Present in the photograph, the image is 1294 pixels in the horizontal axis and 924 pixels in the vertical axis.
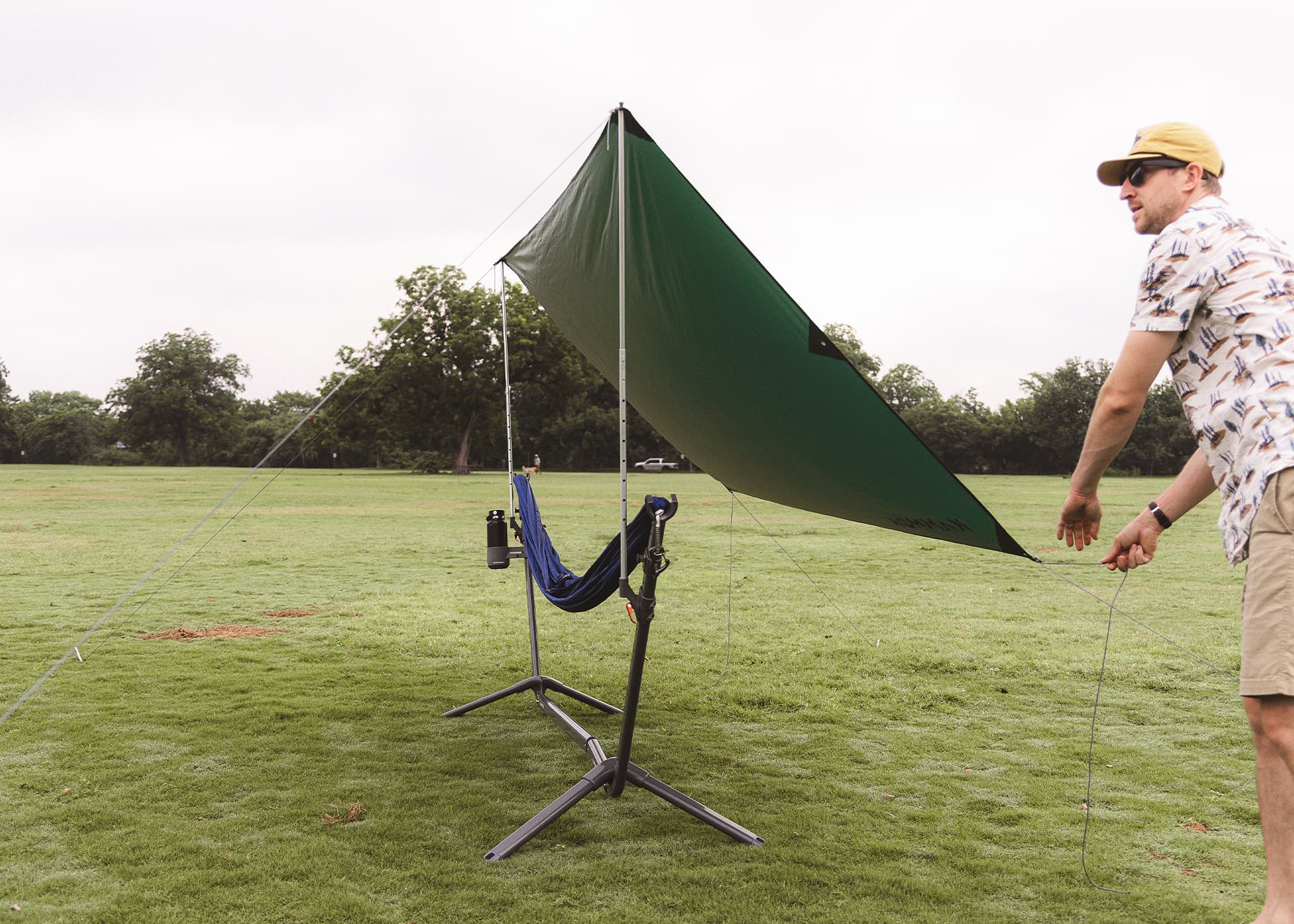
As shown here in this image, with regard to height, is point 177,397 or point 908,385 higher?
point 908,385

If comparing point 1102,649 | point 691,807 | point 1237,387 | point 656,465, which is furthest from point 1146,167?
point 1102,649

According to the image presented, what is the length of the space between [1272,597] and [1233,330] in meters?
0.63

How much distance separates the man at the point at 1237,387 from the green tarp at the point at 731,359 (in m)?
0.87

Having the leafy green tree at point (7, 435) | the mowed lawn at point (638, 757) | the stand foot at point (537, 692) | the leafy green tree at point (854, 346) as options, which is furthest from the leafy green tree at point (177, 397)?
the stand foot at point (537, 692)

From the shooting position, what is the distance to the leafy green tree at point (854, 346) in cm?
7950

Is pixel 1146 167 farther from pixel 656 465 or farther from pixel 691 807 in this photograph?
pixel 691 807

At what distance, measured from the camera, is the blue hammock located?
318 centimetres

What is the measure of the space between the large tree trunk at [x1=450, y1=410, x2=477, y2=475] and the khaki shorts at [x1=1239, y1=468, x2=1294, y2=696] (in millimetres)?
36968

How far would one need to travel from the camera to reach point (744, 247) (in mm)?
3016

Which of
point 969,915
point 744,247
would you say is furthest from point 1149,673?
point 744,247

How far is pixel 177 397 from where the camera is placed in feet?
226

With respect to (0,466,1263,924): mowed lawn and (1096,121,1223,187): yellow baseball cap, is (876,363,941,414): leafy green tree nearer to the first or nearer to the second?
(0,466,1263,924): mowed lawn

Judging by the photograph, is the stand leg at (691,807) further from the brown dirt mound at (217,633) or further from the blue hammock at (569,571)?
the brown dirt mound at (217,633)

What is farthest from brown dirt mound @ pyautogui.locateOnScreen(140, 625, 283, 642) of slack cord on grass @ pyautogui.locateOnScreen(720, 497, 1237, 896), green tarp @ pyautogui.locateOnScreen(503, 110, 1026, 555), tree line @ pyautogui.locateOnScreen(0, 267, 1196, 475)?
tree line @ pyautogui.locateOnScreen(0, 267, 1196, 475)
